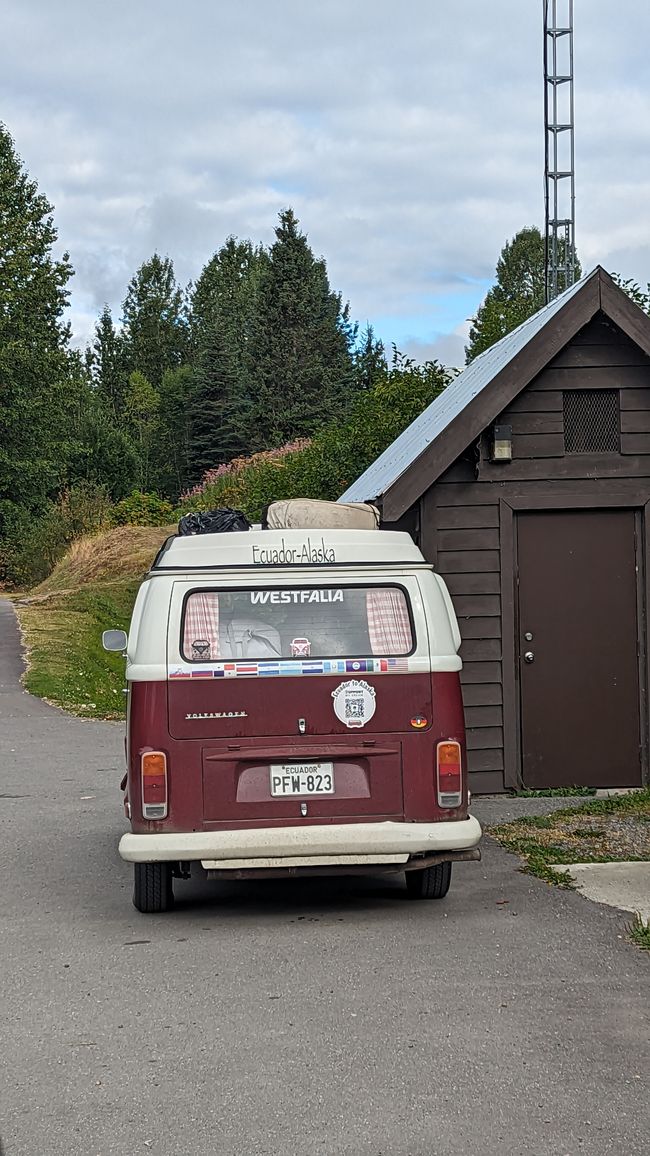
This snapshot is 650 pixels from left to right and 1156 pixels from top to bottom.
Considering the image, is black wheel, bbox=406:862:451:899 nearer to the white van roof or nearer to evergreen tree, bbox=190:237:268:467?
the white van roof

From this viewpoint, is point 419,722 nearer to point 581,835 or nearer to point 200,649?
point 200,649

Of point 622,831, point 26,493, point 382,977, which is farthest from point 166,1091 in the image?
point 26,493

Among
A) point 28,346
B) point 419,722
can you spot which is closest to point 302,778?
point 419,722

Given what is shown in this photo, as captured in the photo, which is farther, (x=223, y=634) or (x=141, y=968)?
(x=223, y=634)

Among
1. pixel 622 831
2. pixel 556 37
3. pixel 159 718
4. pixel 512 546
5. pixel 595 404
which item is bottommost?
pixel 622 831

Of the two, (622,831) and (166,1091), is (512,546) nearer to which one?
(622,831)

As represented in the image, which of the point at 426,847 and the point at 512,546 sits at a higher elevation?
the point at 512,546

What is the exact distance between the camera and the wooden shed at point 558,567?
11.6 metres

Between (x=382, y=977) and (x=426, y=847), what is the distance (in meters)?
1.01

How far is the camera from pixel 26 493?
54656 mm

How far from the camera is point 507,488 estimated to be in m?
11.6

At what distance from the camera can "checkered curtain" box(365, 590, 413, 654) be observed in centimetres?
726

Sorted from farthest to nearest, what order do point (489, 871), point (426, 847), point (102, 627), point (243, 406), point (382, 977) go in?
1. point (243, 406)
2. point (102, 627)
3. point (489, 871)
4. point (426, 847)
5. point (382, 977)

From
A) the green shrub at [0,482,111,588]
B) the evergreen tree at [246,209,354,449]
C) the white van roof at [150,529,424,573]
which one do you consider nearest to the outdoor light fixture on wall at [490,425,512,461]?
the white van roof at [150,529,424,573]
